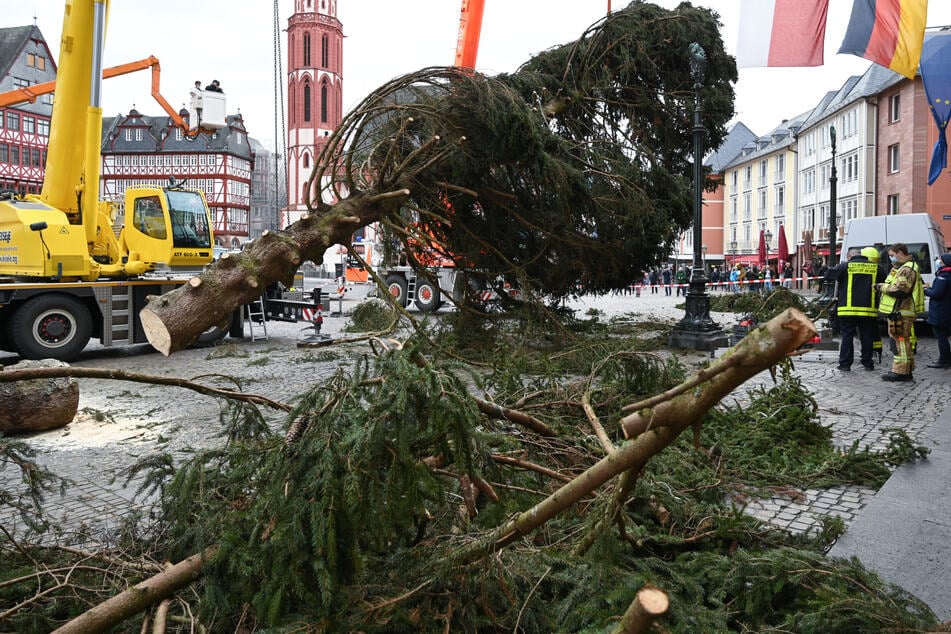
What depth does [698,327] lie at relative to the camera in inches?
470

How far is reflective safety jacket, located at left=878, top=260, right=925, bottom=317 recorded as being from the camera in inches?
378

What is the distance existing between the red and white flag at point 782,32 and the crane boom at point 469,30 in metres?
5.50

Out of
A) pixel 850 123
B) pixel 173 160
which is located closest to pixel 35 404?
pixel 850 123

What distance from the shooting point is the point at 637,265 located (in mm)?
11930

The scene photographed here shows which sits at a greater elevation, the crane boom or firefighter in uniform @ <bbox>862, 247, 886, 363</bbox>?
the crane boom

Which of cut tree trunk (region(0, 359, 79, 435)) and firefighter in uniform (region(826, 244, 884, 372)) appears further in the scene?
firefighter in uniform (region(826, 244, 884, 372))

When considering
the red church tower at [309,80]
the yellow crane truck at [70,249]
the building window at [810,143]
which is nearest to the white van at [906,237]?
the yellow crane truck at [70,249]

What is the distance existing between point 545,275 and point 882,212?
39.1 metres

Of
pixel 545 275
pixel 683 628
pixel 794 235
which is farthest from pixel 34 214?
pixel 794 235

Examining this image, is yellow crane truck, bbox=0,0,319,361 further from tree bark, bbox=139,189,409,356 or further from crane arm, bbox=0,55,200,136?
tree bark, bbox=139,189,409,356

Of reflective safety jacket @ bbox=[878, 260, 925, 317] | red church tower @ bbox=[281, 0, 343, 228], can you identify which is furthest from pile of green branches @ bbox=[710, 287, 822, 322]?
red church tower @ bbox=[281, 0, 343, 228]

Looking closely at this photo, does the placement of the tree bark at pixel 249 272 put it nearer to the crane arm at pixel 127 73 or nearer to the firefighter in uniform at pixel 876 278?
the firefighter in uniform at pixel 876 278

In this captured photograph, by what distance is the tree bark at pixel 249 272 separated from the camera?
680 cm

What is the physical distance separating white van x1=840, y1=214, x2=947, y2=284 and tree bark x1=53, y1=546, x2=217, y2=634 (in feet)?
50.7
